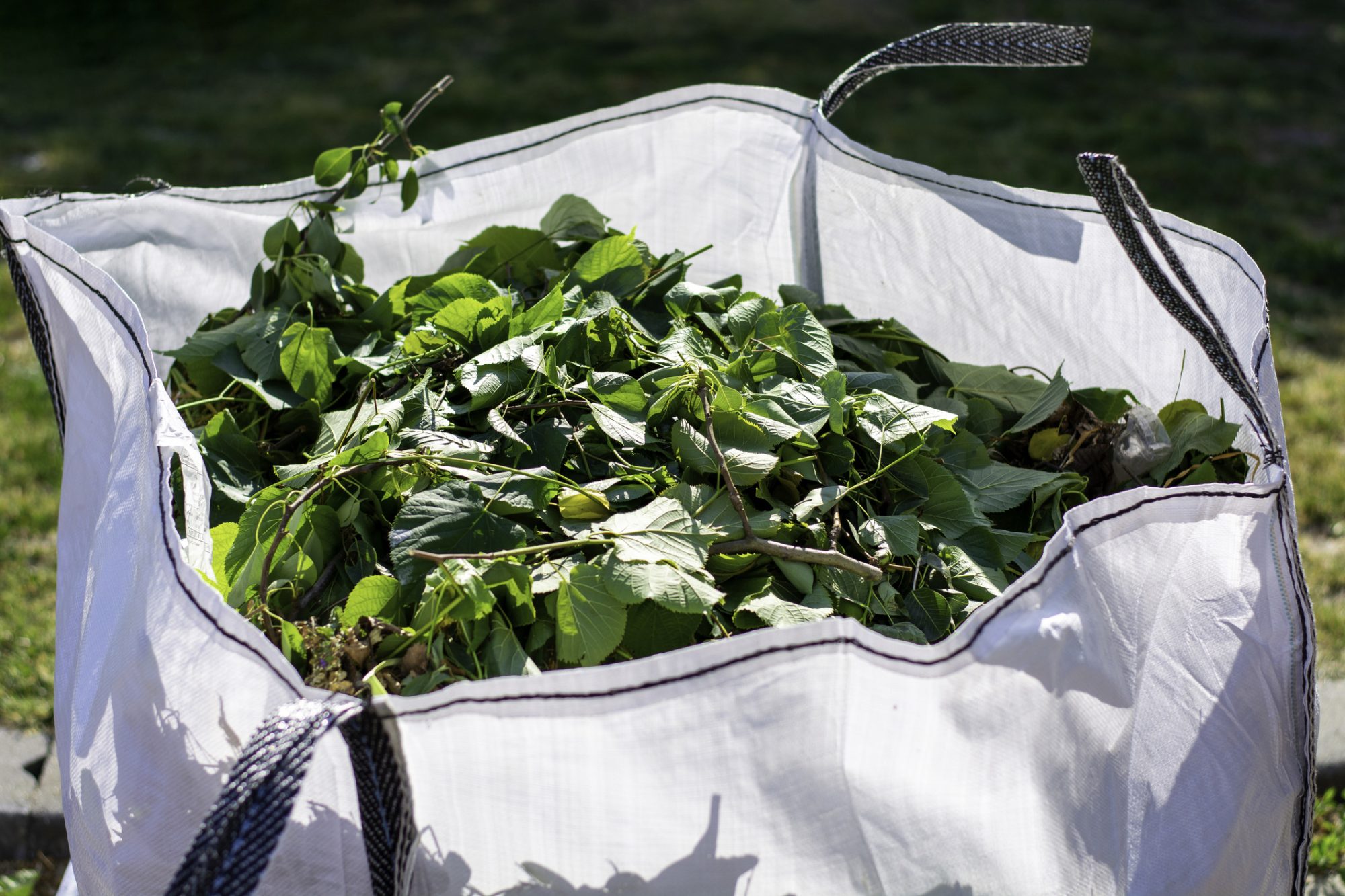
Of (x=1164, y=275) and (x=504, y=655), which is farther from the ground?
(x=1164, y=275)

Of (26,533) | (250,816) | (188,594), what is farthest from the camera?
(26,533)

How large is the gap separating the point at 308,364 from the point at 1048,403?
722mm

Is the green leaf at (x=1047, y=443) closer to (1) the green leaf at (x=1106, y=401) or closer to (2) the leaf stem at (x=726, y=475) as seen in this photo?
(1) the green leaf at (x=1106, y=401)

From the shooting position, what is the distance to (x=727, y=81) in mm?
4055

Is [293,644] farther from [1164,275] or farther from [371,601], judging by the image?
[1164,275]

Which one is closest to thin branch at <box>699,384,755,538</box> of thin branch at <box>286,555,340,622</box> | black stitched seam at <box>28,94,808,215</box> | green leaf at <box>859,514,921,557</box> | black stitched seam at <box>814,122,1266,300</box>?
green leaf at <box>859,514,921,557</box>

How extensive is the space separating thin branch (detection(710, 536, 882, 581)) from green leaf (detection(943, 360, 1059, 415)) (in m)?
0.37

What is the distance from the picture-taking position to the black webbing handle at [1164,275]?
763 mm

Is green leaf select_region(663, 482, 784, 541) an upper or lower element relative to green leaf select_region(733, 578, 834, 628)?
upper

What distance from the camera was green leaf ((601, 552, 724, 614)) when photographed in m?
0.75

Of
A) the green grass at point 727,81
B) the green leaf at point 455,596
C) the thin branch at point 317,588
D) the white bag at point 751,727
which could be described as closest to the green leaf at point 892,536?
the white bag at point 751,727

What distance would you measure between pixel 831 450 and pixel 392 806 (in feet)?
1.68

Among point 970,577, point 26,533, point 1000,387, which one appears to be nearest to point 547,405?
point 970,577

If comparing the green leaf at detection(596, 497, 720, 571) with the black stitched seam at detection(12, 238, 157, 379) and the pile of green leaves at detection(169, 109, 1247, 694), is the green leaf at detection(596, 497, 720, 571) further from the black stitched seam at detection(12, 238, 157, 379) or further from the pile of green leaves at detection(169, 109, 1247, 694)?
the black stitched seam at detection(12, 238, 157, 379)
